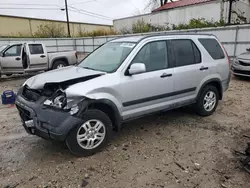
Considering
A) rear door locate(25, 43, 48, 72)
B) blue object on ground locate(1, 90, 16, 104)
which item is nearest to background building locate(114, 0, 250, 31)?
rear door locate(25, 43, 48, 72)

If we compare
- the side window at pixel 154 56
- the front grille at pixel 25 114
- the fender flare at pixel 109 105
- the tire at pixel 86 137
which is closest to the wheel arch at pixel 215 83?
the side window at pixel 154 56

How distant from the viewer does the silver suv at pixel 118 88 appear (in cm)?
303

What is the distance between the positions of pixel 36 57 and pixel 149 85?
780 cm

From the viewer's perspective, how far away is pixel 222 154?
11.0ft

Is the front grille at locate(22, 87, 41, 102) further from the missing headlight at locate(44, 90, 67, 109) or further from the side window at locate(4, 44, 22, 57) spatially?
the side window at locate(4, 44, 22, 57)

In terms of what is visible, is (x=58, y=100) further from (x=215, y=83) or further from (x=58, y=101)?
(x=215, y=83)

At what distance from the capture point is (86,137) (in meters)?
3.21

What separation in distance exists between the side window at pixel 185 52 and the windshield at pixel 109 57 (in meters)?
0.92

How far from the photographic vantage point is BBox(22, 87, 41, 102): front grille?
331cm

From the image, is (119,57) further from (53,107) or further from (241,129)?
(241,129)

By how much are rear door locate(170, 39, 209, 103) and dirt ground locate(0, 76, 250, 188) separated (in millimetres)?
702

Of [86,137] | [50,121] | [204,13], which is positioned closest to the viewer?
[50,121]

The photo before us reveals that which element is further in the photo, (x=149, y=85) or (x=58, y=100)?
(x=149, y=85)

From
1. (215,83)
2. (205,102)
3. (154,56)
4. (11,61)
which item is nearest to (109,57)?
(154,56)
